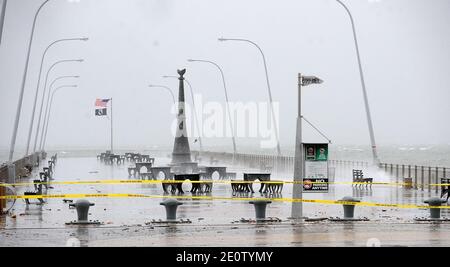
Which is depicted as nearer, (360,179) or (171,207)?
(171,207)

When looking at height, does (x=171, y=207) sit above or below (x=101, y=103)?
below

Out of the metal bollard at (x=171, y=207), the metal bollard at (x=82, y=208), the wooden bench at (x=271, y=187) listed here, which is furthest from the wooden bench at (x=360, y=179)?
the metal bollard at (x=82, y=208)

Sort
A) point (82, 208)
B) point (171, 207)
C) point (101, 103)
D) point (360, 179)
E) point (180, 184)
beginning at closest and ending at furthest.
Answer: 1. point (82, 208)
2. point (171, 207)
3. point (180, 184)
4. point (360, 179)
5. point (101, 103)

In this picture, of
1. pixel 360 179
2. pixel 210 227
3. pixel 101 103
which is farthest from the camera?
pixel 101 103

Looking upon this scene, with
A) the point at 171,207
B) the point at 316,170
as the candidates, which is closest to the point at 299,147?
the point at 316,170

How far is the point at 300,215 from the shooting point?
768 inches

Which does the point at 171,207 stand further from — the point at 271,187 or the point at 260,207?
the point at 271,187

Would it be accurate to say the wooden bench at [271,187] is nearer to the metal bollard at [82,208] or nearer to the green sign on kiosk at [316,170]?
the green sign on kiosk at [316,170]

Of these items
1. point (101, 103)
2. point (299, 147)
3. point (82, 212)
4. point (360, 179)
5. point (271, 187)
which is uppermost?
point (101, 103)

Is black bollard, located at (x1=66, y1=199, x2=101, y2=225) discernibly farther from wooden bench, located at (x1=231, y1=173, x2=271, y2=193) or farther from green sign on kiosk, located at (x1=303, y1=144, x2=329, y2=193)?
wooden bench, located at (x1=231, y1=173, x2=271, y2=193)

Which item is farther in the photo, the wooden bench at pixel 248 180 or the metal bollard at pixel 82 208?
the wooden bench at pixel 248 180

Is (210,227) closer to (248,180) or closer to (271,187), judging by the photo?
(248,180)
